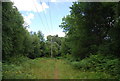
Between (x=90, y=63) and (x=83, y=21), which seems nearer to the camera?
(x=90, y=63)

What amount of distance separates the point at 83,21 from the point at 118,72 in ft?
24.8

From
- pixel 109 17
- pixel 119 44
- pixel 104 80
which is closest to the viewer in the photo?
pixel 104 80

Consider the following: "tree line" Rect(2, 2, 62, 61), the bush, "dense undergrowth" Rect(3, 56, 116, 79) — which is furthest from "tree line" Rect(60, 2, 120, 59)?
"tree line" Rect(2, 2, 62, 61)

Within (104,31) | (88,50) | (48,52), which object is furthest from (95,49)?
(48,52)

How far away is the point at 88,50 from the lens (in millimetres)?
13320

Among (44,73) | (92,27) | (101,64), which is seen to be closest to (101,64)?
(101,64)

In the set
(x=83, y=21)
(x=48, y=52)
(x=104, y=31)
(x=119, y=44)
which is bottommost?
(x=48, y=52)

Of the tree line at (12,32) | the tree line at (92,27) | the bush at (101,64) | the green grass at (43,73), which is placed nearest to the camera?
the green grass at (43,73)

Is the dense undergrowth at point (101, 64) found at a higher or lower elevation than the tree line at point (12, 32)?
lower

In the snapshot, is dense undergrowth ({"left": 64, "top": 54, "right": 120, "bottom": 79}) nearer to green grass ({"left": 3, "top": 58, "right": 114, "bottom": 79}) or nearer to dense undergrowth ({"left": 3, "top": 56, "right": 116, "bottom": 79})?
dense undergrowth ({"left": 3, "top": 56, "right": 116, "bottom": 79})

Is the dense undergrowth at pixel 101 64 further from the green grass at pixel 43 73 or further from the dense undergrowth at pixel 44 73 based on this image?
the green grass at pixel 43 73

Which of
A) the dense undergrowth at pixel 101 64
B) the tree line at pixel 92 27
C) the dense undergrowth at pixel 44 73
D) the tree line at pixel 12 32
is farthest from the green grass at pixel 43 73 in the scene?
the tree line at pixel 92 27

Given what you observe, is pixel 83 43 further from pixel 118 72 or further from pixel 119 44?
pixel 118 72

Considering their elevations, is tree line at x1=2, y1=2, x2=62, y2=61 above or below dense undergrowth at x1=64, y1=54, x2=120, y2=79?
above
